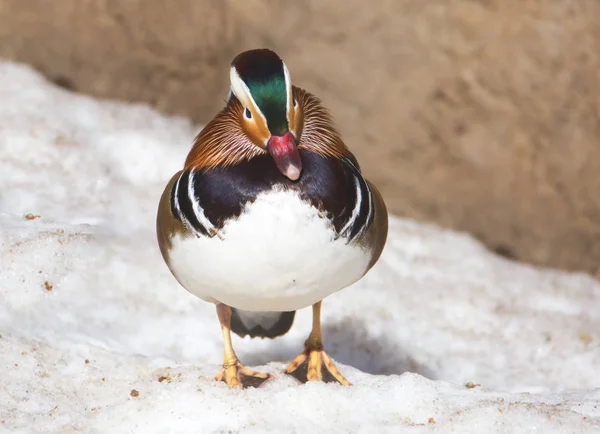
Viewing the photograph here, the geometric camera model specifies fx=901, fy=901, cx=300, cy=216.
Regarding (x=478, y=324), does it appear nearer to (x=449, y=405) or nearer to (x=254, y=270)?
(x=449, y=405)

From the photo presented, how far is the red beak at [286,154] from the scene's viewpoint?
2570mm

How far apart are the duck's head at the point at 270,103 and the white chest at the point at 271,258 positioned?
0.12 meters

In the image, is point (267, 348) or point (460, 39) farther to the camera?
point (460, 39)

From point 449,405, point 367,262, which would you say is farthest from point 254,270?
point 449,405

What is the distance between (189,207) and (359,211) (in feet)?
1.73

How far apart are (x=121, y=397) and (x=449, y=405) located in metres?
1.10

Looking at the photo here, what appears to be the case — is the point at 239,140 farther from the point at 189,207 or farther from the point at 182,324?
the point at 182,324

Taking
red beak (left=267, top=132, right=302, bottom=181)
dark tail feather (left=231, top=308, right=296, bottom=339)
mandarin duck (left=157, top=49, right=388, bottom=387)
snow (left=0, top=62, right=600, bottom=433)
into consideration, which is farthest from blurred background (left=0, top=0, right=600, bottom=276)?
red beak (left=267, top=132, right=302, bottom=181)

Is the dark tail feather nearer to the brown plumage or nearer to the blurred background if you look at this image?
the brown plumage

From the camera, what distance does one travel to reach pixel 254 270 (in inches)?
105

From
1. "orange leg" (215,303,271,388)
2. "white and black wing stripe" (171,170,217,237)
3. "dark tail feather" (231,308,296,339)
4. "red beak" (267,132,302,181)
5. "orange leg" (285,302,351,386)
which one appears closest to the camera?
"red beak" (267,132,302,181)

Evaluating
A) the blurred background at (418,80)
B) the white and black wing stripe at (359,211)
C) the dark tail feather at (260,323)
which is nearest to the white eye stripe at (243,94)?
the white and black wing stripe at (359,211)

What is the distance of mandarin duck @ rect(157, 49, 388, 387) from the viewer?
260cm

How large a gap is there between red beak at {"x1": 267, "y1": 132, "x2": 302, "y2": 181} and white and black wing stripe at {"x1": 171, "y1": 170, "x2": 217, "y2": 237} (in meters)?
0.28
